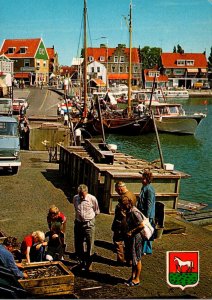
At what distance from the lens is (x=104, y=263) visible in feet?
22.9

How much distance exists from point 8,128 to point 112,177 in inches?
234

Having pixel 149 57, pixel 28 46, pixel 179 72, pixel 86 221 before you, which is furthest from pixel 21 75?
pixel 179 72

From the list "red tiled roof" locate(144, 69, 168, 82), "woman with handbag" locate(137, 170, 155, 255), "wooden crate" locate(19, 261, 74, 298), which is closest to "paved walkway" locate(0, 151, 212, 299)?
"wooden crate" locate(19, 261, 74, 298)

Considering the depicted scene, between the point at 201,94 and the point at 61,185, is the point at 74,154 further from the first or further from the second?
the point at 201,94

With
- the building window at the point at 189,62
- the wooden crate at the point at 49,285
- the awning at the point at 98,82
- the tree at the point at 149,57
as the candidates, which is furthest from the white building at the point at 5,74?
the building window at the point at 189,62

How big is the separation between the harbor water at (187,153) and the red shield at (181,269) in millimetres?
9333

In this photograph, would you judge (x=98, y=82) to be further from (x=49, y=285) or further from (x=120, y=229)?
(x=49, y=285)

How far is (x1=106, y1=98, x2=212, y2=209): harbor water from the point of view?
56.5ft

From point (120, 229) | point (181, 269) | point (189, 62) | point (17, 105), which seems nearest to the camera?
point (181, 269)

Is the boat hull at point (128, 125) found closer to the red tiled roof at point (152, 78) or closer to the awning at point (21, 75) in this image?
the awning at point (21, 75)

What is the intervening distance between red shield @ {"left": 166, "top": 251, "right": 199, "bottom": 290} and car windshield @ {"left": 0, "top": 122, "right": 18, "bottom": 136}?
960cm

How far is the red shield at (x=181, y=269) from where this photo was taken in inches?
203

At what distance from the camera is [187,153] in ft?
95.4

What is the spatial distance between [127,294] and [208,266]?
157 centimetres
